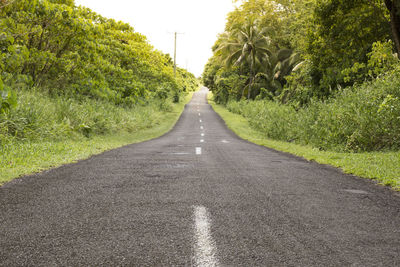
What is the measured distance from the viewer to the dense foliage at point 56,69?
10.2 meters

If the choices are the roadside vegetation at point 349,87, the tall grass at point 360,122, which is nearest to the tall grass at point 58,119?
the roadside vegetation at point 349,87

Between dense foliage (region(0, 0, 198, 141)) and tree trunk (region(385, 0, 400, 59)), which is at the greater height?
tree trunk (region(385, 0, 400, 59))

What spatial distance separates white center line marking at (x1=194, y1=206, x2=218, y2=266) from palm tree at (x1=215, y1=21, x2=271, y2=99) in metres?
33.9

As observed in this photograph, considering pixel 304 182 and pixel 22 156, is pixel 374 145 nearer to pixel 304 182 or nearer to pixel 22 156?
pixel 304 182

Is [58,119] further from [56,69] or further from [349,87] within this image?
[349,87]

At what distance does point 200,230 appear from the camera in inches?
127

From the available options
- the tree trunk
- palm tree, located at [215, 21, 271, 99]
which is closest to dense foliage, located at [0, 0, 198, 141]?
the tree trunk

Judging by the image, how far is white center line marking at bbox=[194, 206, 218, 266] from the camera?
8.57ft

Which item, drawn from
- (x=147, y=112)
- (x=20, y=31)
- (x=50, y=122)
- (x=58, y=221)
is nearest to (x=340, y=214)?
(x=58, y=221)

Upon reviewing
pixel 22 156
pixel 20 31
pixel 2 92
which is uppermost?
pixel 20 31

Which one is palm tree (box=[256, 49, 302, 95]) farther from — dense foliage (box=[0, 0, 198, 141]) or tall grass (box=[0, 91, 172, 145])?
tall grass (box=[0, 91, 172, 145])

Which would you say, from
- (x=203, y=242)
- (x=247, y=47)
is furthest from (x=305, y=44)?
(x=247, y=47)

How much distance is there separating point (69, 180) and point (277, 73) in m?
34.6

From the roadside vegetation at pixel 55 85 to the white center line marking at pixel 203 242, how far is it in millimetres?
3708
